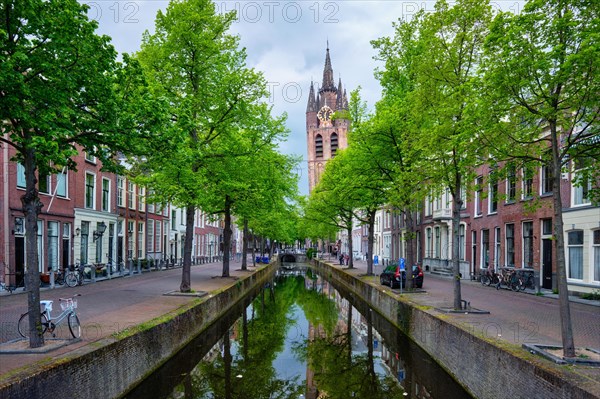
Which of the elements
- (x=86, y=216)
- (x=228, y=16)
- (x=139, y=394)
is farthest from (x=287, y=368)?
(x=86, y=216)

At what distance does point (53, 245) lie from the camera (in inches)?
969

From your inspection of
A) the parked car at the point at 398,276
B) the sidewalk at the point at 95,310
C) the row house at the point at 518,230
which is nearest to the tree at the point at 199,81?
the sidewalk at the point at 95,310

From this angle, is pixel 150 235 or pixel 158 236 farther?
pixel 158 236

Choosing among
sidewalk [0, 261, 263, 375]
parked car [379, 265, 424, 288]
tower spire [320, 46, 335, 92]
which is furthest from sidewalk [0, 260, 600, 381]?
tower spire [320, 46, 335, 92]

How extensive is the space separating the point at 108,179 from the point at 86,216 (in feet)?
13.9

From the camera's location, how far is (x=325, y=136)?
440 feet

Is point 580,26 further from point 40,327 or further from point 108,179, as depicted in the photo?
point 108,179

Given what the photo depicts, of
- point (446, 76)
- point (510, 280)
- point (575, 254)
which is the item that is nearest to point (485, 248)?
point (510, 280)

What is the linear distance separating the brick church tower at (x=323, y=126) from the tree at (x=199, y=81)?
11281 cm

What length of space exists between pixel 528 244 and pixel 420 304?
36.8 feet

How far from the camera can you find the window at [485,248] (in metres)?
29.0

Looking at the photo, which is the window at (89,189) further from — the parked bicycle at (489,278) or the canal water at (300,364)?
the parked bicycle at (489,278)

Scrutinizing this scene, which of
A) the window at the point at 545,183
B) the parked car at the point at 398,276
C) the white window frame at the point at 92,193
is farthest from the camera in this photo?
the white window frame at the point at 92,193

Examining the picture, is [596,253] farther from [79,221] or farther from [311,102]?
[311,102]
